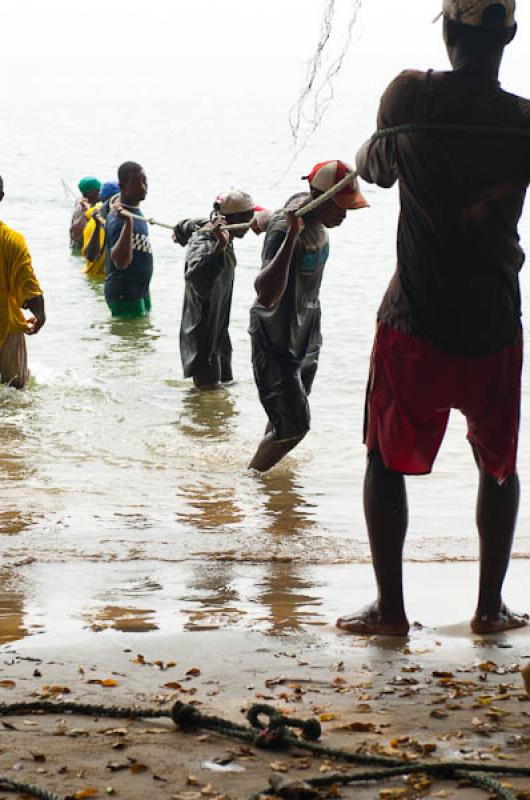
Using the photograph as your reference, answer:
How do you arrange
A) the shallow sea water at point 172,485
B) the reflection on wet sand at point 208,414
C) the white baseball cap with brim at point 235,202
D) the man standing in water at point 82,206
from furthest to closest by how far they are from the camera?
the man standing in water at point 82,206
the reflection on wet sand at point 208,414
the white baseball cap with brim at point 235,202
the shallow sea water at point 172,485

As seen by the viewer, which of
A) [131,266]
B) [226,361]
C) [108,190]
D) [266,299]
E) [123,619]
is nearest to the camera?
[123,619]

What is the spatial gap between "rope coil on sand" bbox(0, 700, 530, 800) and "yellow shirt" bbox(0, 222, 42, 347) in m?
6.23

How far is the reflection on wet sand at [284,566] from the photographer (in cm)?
466

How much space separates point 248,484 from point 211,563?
1.80 metres

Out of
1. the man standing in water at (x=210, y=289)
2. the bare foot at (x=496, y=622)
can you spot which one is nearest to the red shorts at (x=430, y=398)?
the bare foot at (x=496, y=622)

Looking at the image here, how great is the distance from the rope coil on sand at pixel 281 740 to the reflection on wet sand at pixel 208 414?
5.45 m

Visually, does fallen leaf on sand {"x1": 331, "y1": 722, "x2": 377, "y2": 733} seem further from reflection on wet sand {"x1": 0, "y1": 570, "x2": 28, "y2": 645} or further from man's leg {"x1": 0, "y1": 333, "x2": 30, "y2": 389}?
man's leg {"x1": 0, "y1": 333, "x2": 30, "y2": 389}

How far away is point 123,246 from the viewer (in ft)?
41.3

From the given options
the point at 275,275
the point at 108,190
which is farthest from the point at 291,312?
the point at 108,190

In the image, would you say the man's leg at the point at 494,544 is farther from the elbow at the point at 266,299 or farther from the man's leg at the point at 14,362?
the man's leg at the point at 14,362

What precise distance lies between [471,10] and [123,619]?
233 cm

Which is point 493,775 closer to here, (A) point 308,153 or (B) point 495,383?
(B) point 495,383

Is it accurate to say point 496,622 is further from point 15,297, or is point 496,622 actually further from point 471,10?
point 15,297

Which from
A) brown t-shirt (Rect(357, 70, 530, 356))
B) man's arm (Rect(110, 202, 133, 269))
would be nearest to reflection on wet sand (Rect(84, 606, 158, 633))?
brown t-shirt (Rect(357, 70, 530, 356))
